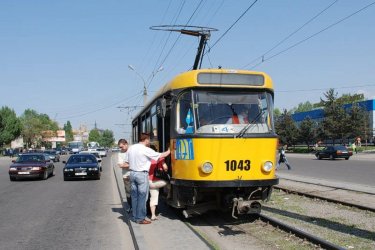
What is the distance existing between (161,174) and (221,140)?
2.16 m

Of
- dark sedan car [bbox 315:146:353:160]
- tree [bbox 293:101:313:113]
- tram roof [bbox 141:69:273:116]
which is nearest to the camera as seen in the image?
tram roof [bbox 141:69:273:116]

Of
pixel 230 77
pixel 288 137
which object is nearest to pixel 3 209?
pixel 230 77

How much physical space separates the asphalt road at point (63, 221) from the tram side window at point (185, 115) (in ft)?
7.50

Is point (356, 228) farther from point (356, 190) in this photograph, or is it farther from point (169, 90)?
point (356, 190)

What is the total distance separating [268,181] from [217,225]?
139cm

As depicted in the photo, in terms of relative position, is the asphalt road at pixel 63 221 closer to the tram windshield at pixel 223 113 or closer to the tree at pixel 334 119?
the tram windshield at pixel 223 113

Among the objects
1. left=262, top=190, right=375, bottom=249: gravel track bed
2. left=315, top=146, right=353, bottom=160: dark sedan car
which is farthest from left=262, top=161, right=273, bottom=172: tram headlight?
left=315, top=146, right=353, bottom=160: dark sedan car

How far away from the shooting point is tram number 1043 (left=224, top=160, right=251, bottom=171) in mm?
8797

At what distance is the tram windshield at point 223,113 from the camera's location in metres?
9.00

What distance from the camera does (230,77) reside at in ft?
30.8

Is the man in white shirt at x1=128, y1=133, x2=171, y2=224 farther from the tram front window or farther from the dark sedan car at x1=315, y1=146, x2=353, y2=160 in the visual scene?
the dark sedan car at x1=315, y1=146, x2=353, y2=160

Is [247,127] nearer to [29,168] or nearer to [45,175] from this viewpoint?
[29,168]

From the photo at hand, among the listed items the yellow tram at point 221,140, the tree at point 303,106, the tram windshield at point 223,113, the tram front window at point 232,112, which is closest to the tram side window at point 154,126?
the yellow tram at point 221,140

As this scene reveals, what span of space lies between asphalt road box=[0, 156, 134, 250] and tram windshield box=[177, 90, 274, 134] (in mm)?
2509
